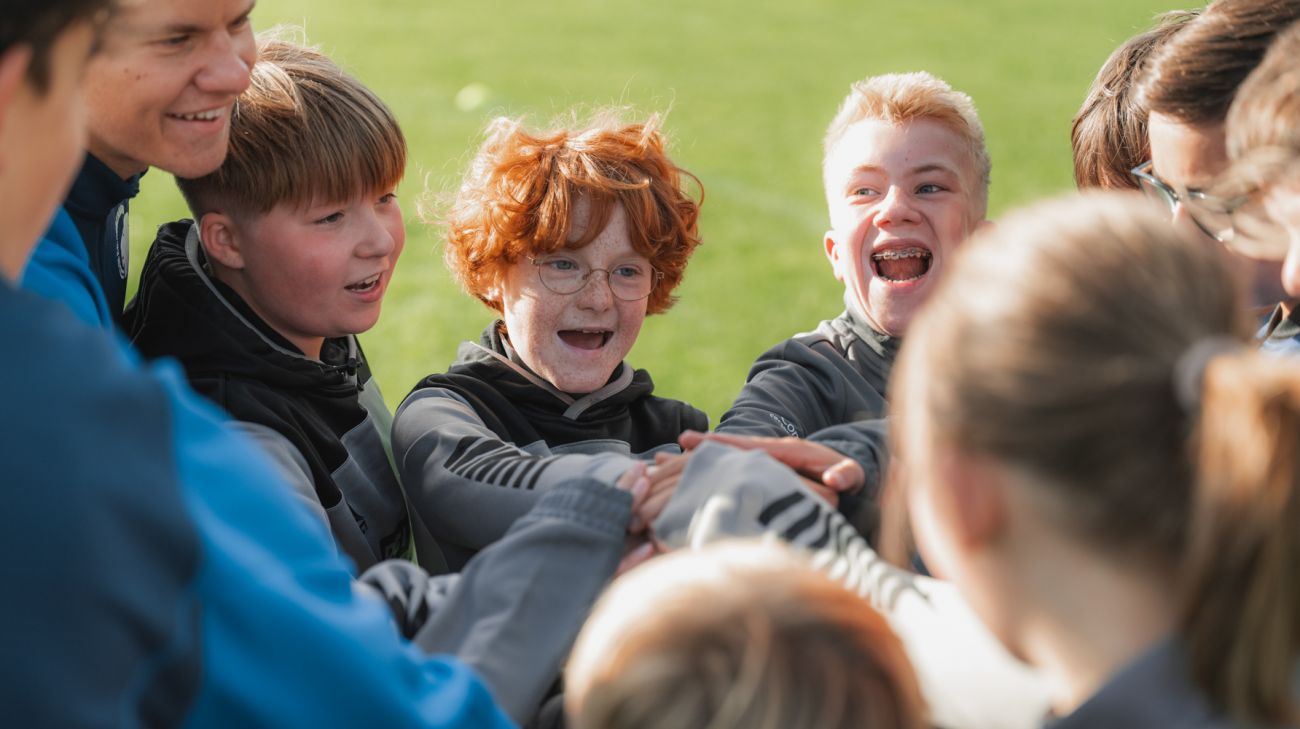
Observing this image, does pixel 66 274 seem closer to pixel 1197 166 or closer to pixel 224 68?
pixel 224 68

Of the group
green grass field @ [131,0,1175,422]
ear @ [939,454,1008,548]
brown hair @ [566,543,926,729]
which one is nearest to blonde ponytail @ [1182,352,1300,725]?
ear @ [939,454,1008,548]

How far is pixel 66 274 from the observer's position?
2.07 m

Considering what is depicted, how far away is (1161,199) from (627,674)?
1.81 metres

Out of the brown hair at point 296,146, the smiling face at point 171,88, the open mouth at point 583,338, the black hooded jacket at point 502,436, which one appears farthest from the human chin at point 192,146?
the open mouth at point 583,338

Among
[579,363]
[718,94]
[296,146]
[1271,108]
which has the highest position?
[1271,108]

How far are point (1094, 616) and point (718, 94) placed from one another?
14.0m

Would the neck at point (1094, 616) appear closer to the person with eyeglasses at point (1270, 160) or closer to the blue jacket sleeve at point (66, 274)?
the person with eyeglasses at point (1270, 160)

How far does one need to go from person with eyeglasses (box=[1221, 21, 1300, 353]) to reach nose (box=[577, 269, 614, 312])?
1.29 metres

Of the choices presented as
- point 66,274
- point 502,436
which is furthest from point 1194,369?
point 502,436

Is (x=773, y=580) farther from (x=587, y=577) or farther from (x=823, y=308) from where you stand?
(x=823, y=308)

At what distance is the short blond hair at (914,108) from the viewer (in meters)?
3.16

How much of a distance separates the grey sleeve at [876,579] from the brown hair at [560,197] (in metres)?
1.06

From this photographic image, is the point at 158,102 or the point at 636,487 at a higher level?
the point at 158,102

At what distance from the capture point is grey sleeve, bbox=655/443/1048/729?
166 centimetres
